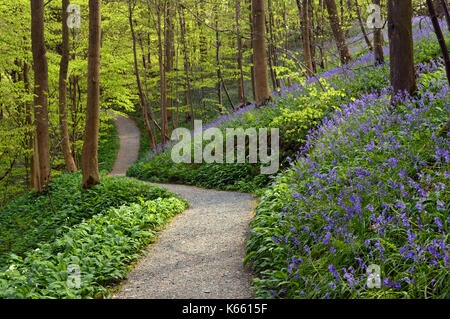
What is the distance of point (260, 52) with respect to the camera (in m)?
11.6

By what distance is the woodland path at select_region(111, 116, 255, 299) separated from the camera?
13.1ft

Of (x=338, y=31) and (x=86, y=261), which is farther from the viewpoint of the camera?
(x=338, y=31)

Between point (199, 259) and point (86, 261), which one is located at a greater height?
point (86, 261)

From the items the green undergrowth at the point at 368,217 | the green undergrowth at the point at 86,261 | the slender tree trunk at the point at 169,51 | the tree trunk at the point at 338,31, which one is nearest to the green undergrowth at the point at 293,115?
the green undergrowth at the point at 368,217

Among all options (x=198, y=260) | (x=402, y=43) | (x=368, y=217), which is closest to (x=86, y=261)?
(x=198, y=260)

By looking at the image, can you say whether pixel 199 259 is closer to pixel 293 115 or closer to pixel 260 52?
pixel 293 115

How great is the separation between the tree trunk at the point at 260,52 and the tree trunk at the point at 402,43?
5.33m

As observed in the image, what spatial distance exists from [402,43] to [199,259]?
5152 millimetres

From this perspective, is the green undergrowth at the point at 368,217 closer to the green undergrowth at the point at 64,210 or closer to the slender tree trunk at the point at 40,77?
the green undergrowth at the point at 64,210

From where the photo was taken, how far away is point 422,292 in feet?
9.16

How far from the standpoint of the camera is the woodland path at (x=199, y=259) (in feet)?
13.1

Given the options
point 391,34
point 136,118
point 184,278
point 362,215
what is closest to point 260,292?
point 184,278
